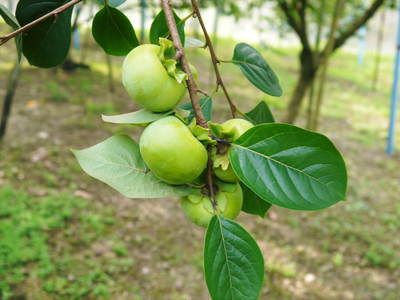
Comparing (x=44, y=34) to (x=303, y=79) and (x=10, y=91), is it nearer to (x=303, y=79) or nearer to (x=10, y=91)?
(x=10, y=91)

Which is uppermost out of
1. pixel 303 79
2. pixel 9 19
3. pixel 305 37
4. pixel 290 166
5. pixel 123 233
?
pixel 9 19

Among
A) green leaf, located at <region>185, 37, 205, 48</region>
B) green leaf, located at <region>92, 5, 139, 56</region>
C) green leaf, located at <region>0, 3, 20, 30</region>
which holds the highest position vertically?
green leaf, located at <region>0, 3, 20, 30</region>

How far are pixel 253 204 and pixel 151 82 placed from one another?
0.22 meters

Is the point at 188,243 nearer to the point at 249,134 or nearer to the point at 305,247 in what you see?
the point at 305,247

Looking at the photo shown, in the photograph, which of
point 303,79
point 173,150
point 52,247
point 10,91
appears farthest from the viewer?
point 303,79

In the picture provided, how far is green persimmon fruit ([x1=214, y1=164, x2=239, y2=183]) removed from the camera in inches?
19.7

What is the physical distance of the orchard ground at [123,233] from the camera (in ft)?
7.78

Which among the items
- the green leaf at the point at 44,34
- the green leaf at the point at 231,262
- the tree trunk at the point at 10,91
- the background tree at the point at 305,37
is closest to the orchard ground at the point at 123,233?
the tree trunk at the point at 10,91

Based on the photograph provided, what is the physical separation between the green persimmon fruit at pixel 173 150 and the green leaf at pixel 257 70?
257 millimetres

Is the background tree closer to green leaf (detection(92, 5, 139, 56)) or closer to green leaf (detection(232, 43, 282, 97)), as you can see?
green leaf (detection(232, 43, 282, 97))

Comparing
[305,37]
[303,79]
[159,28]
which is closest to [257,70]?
[159,28]

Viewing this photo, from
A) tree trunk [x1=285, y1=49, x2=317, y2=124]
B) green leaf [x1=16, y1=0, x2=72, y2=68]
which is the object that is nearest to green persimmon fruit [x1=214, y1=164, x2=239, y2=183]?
green leaf [x1=16, y1=0, x2=72, y2=68]

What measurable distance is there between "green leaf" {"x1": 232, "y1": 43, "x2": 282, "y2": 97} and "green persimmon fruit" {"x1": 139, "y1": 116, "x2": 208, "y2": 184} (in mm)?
257

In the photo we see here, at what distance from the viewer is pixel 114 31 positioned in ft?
2.09
